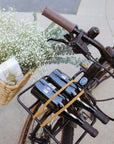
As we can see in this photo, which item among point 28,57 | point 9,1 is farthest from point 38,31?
point 9,1

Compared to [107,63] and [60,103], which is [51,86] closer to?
[60,103]

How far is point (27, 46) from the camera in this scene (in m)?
1.01

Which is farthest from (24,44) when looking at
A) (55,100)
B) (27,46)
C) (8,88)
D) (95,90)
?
(95,90)

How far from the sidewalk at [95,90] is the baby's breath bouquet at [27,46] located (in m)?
0.15

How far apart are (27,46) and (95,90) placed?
1273 mm

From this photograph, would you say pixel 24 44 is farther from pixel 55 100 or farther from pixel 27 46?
pixel 55 100

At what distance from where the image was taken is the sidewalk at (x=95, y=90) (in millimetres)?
1661

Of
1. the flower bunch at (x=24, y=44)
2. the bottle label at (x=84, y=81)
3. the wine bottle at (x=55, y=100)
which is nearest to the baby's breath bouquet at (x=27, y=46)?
the flower bunch at (x=24, y=44)

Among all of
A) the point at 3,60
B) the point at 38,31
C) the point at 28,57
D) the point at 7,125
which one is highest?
the point at 38,31

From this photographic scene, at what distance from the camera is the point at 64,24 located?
71 cm

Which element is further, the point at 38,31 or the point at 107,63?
the point at 38,31

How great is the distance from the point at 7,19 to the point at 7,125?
3.48ft

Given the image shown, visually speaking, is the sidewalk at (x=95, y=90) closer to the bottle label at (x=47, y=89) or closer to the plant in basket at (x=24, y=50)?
the plant in basket at (x=24, y=50)

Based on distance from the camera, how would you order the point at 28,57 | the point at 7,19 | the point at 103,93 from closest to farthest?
the point at 28,57
the point at 7,19
the point at 103,93
